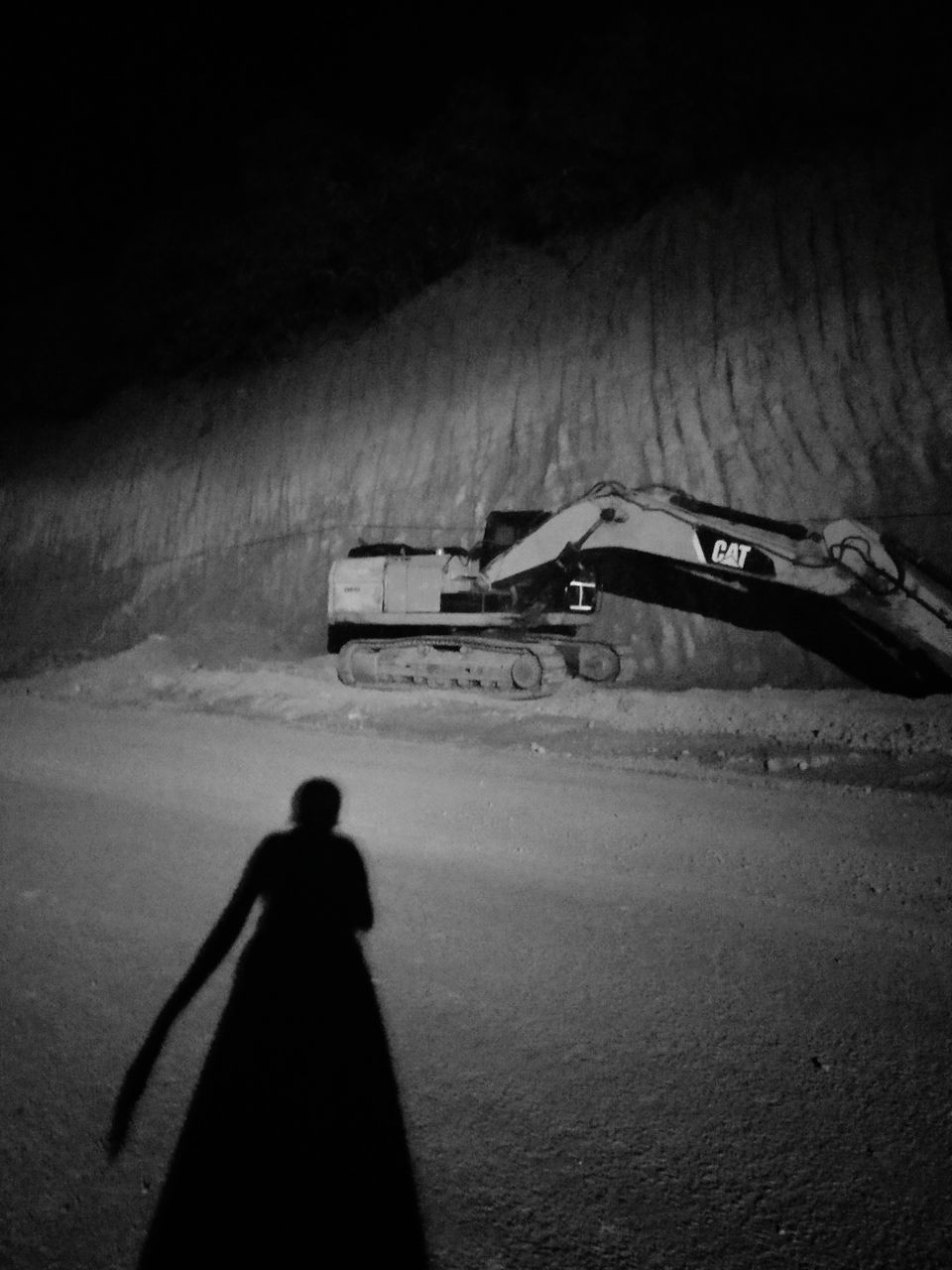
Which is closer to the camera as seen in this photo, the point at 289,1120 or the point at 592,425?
the point at 289,1120

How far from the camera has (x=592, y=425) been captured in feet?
45.0

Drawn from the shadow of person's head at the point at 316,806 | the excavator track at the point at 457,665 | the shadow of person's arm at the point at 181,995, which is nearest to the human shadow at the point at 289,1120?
the shadow of person's arm at the point at 181,995

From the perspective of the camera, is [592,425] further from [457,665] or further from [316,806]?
[316,806]

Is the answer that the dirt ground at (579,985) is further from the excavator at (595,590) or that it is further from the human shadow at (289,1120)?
the excavator at (595,590)

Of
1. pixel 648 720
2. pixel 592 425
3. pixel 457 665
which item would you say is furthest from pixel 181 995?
pixel 592 425

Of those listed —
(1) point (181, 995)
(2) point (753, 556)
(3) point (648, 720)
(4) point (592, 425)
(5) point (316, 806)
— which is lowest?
(1) point (181, 995)

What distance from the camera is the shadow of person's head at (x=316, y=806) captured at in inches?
193

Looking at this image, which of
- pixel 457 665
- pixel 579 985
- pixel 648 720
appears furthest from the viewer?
pixel 457 665

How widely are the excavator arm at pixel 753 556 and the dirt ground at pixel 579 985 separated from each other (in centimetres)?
109

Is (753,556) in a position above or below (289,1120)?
above

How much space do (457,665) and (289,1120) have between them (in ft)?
24.3

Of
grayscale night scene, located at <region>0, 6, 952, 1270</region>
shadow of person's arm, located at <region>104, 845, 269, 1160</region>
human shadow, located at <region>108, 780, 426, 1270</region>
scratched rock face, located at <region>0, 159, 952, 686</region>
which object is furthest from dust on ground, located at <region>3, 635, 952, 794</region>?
human shadow, located at <region>108, 780, 426, 1270</region>

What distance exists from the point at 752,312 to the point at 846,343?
2159 millimetres

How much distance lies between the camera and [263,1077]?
2473 mm
